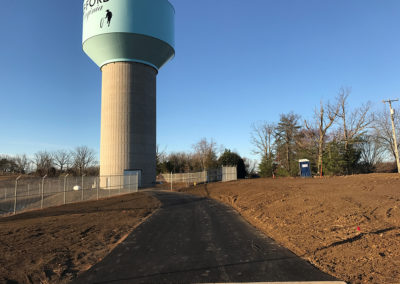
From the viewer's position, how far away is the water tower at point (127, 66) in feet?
103

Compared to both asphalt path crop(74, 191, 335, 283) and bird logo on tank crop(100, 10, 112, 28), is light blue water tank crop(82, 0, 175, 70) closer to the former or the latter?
bird logo on tank crop(100, 10, 112, 28)

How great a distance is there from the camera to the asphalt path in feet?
17.6

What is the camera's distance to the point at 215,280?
5195 mm

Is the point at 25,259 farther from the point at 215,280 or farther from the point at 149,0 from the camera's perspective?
the point at 149,0

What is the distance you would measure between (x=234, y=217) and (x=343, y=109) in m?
32.7

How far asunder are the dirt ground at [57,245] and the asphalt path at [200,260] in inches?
20.7

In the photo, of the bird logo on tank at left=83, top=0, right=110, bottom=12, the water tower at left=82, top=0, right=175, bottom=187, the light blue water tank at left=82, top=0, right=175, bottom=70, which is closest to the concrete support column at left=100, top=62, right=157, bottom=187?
the water tower at left=82, top=0, right=175, bottom=187

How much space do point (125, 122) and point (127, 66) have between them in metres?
7.40

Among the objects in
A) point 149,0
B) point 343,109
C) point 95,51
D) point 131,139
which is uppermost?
point 149,0

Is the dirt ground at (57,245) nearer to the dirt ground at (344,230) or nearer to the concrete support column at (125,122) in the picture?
the dirt ground at (344,230)

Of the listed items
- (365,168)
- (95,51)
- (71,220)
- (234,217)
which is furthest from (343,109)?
(71,220)

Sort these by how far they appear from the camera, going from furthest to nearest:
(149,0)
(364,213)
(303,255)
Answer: (149,0) → (364,213) → (303,255)

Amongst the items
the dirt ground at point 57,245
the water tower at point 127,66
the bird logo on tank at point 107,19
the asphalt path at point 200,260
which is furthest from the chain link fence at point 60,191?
the bird logo on tank at point 107,19

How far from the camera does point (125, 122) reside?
3322cm
